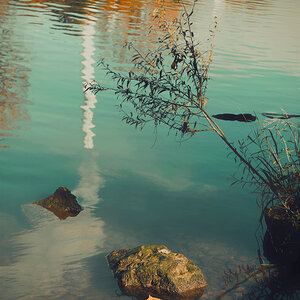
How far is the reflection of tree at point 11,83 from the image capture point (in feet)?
34.7

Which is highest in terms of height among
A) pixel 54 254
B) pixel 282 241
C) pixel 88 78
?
pixel 282 241

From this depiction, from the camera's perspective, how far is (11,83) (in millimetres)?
13016

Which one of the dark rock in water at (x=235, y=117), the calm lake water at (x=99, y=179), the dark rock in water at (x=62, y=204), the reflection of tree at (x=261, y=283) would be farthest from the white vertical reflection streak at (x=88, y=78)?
the reflection of tree at (x=261, y=283)

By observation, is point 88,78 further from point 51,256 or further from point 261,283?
point 261,283

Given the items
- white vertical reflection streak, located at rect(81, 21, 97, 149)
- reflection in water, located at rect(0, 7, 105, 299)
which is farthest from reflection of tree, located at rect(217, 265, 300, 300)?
white vertical reflection streak, located at rect(81, 21, 97, 149)

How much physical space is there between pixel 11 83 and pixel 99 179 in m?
6.03

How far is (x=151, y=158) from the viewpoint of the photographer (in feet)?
30.7

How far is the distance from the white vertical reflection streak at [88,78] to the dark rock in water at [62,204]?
101 inches

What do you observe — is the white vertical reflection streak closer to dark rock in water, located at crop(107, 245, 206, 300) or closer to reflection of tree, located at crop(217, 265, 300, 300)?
dark rock in water, located at crop(107, 245, 206, 300)

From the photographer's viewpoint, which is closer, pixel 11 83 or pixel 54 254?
pixel 54 254

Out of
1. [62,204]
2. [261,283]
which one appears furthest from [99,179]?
[261,283]

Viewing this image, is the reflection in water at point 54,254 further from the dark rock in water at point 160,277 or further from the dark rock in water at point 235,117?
the dark rock in water at point 235,117

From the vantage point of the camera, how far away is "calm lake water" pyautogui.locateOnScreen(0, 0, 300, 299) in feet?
19.2

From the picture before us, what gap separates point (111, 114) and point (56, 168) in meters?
3.47
